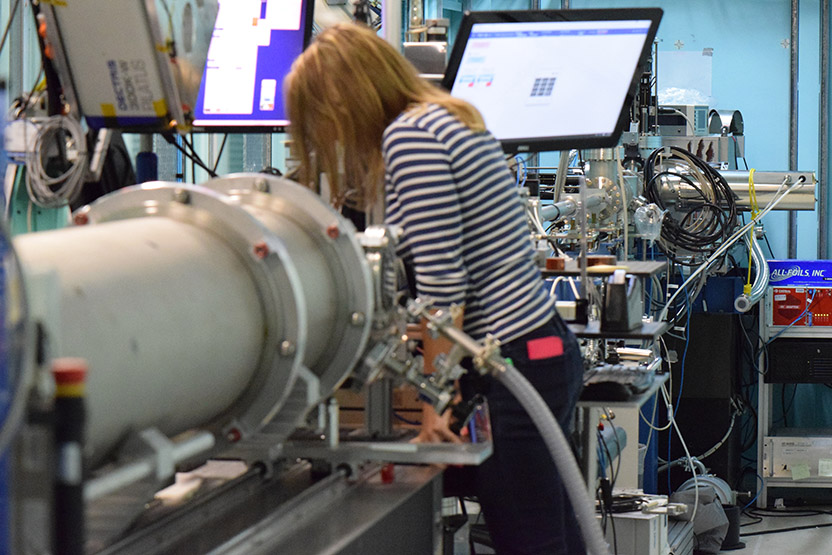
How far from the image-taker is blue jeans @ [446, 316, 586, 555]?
1.74 meters

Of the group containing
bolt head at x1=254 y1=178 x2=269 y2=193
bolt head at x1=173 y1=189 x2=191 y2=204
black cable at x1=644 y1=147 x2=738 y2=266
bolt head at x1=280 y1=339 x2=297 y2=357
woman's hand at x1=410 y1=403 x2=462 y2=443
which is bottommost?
woman's hand at x1=410 y1=403 x2=462 y2=443

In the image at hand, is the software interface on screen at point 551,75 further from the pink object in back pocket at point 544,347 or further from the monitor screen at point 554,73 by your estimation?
the pink object in back pocket at point 544,347

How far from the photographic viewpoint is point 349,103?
5.47ft

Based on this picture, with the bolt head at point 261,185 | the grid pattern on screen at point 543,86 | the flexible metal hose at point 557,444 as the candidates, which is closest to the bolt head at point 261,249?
the bolt head at point 261,185

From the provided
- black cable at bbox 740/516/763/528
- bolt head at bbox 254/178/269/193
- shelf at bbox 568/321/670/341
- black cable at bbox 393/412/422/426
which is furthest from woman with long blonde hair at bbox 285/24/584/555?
black cable at bbox 740/516/763/528

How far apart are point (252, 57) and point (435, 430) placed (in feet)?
4.01

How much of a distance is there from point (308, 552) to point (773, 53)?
19.8ft

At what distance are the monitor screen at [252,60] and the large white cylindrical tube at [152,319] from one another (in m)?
1.37

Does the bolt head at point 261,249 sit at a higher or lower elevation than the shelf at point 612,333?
higher

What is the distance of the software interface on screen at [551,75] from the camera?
2.40 meters

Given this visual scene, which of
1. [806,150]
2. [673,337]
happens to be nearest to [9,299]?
[673,337]

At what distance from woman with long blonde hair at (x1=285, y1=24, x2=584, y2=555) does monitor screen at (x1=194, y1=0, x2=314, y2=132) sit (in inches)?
26.4

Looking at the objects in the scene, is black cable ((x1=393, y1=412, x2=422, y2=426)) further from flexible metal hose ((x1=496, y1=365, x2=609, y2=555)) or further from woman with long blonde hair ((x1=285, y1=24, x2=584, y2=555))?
flexible metal hose ((x1=496, y1=365, x2=609, y2=555))

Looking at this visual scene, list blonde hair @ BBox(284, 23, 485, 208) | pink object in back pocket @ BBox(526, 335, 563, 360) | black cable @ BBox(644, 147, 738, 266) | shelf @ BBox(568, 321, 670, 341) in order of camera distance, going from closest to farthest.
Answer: blonde hair @ BBox(284, 23, 485, 208) < pink object in back pocket @ BBox(526, 335, 563, 360) < shelf @ BBox(568, 321, 670, 341) < black cable @ BBox(644, 147, 738, 266)
